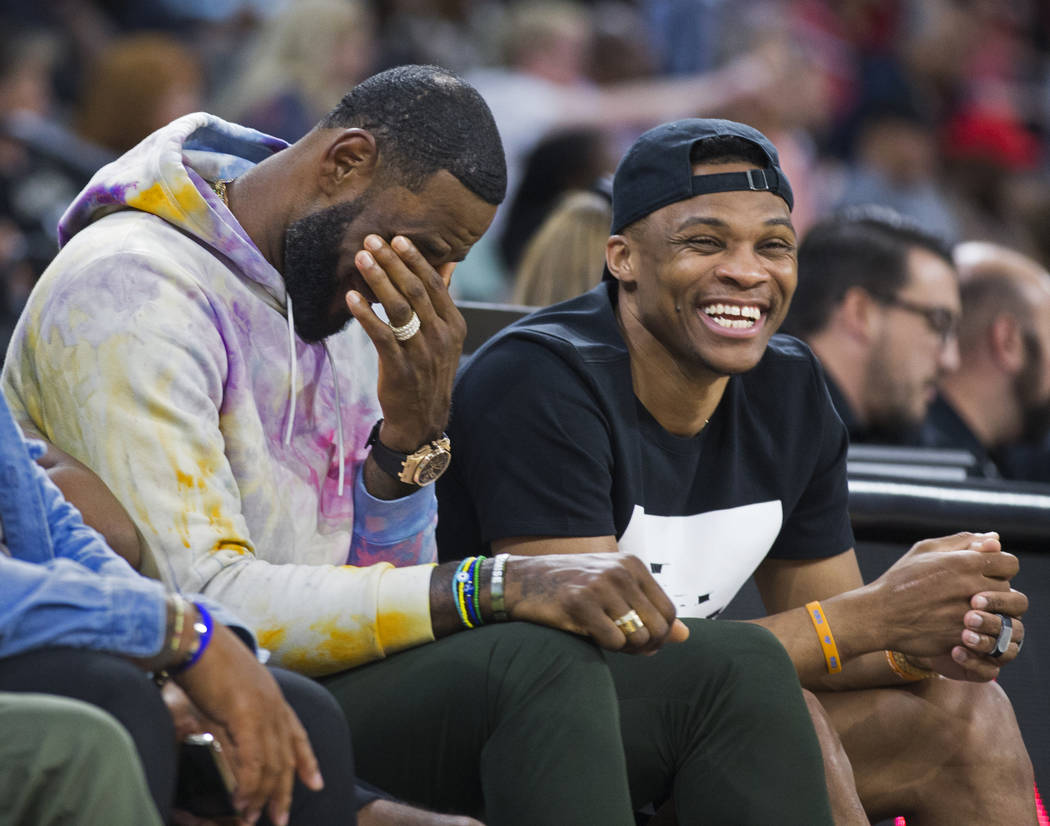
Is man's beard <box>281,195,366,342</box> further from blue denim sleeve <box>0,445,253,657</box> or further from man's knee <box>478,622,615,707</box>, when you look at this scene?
blue denim sleeve <box>0,445,253,657</box>

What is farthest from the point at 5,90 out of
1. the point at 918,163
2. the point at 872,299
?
the point at 918,163

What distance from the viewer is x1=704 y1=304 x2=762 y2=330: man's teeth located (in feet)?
8.22

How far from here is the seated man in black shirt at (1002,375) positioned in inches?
183

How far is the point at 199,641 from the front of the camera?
1696mm

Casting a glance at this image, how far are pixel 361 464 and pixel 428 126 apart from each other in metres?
0.50

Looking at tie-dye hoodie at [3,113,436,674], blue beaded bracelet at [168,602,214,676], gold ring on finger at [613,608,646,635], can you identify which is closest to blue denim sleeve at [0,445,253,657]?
blue beaded bracelet at [168,602,214,676]

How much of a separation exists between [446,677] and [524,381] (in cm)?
57

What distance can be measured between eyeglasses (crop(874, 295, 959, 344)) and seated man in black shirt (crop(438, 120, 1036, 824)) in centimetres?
170

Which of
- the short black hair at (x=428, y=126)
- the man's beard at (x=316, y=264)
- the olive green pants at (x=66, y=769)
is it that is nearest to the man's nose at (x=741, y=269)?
the short black hair at (x=428, y=126)

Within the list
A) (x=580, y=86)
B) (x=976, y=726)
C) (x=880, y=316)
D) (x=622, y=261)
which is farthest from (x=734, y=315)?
(x=580, y=86)

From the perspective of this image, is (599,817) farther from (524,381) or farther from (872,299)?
(872,299)

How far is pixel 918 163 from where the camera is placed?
7609 millimetres

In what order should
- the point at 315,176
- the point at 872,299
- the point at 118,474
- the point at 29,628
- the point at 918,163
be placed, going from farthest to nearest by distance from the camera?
the point at 918,163, the point at 872,299, the point at 315,176, the point at 118,474, the point at 29,628

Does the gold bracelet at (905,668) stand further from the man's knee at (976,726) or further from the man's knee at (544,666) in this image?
the man's knee at (544,666)
